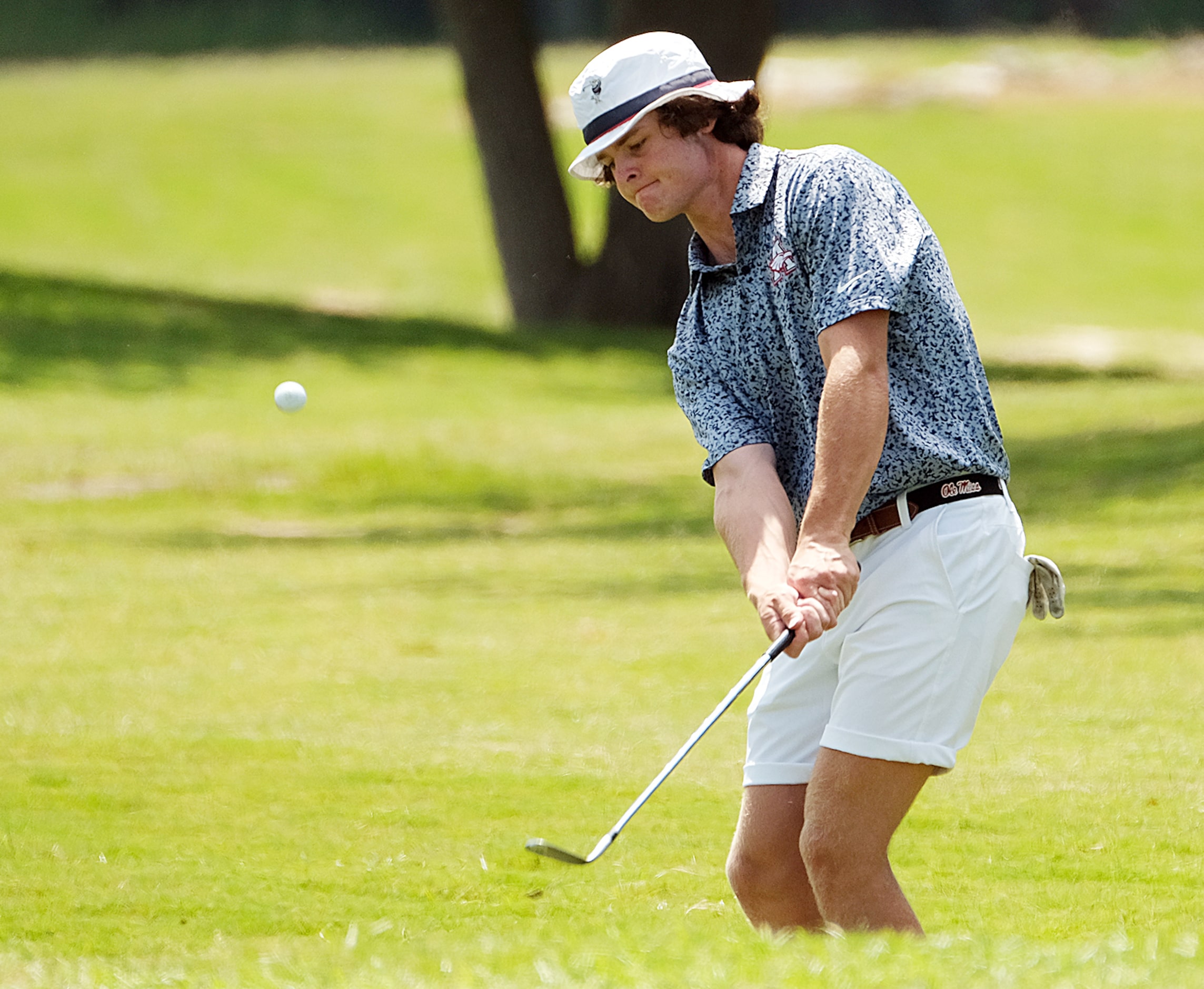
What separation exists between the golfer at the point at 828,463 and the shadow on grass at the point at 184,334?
17.7 m

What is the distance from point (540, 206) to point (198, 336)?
4447 millimetres

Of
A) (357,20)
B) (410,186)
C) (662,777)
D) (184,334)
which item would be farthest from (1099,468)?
(357,20)

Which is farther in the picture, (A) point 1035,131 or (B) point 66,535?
(A) point 1035,131

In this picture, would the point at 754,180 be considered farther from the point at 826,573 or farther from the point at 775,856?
the point at 775,856

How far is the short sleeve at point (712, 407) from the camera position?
4418mm

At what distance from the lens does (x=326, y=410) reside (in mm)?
20859

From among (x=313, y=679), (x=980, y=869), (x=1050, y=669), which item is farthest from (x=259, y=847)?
(x=1050, y=669)

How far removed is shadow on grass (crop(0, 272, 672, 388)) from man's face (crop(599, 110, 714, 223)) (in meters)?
17.7

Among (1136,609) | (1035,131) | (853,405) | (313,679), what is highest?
(853,405)

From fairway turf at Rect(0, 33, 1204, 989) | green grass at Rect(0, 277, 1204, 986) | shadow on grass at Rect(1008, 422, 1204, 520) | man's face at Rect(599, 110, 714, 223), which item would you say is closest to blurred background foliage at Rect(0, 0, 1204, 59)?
fairway turf at Rect(0, 33, 1204, 989)

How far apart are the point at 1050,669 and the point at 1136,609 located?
161 cm

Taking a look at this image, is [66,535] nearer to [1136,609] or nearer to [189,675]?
[189,675]

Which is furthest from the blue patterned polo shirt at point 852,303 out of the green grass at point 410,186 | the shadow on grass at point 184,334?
the green grass at point 410,186

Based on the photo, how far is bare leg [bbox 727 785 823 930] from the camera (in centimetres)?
436
